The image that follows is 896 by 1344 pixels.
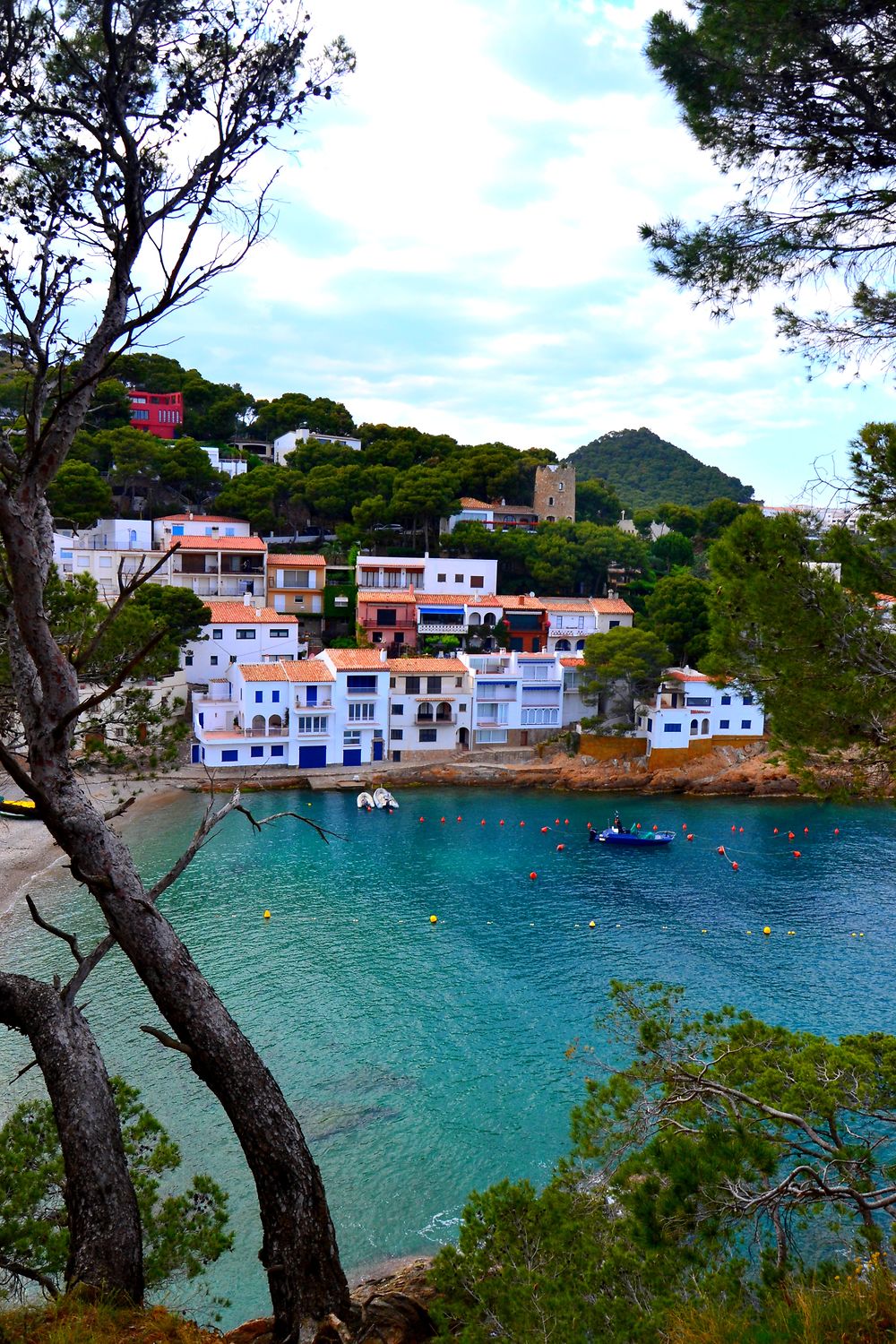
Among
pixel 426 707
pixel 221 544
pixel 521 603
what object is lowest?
pixel 426 707

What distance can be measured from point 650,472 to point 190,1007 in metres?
94.9

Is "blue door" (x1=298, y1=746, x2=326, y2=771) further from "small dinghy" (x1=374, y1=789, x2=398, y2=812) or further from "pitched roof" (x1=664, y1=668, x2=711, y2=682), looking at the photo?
"pitched roof" (x1=664, y1=668, x2=711, y2=682)

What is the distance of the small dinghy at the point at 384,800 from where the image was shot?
29.9m

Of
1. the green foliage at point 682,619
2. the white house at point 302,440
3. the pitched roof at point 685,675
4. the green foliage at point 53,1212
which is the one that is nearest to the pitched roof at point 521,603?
the green foliage at point 682,619

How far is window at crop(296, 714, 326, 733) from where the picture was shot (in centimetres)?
3322

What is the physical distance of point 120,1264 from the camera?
4117mm

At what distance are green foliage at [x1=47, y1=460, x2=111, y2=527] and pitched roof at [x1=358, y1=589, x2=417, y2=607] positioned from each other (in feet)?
41.4

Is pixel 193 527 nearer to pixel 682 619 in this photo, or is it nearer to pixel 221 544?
pixel 221 544

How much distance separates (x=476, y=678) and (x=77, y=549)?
19052 mm

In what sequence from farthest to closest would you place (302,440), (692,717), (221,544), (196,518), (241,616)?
(302,440) < (196,518) < (221,544) < (241,616) < (692,717)

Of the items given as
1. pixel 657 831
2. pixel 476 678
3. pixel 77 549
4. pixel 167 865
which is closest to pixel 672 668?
pixel 476 678

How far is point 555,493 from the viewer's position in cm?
5491

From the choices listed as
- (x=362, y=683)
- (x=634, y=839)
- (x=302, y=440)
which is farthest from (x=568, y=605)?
(x=302, y=440)

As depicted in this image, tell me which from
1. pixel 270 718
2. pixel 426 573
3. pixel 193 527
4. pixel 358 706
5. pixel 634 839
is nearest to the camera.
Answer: pixel 634 839
